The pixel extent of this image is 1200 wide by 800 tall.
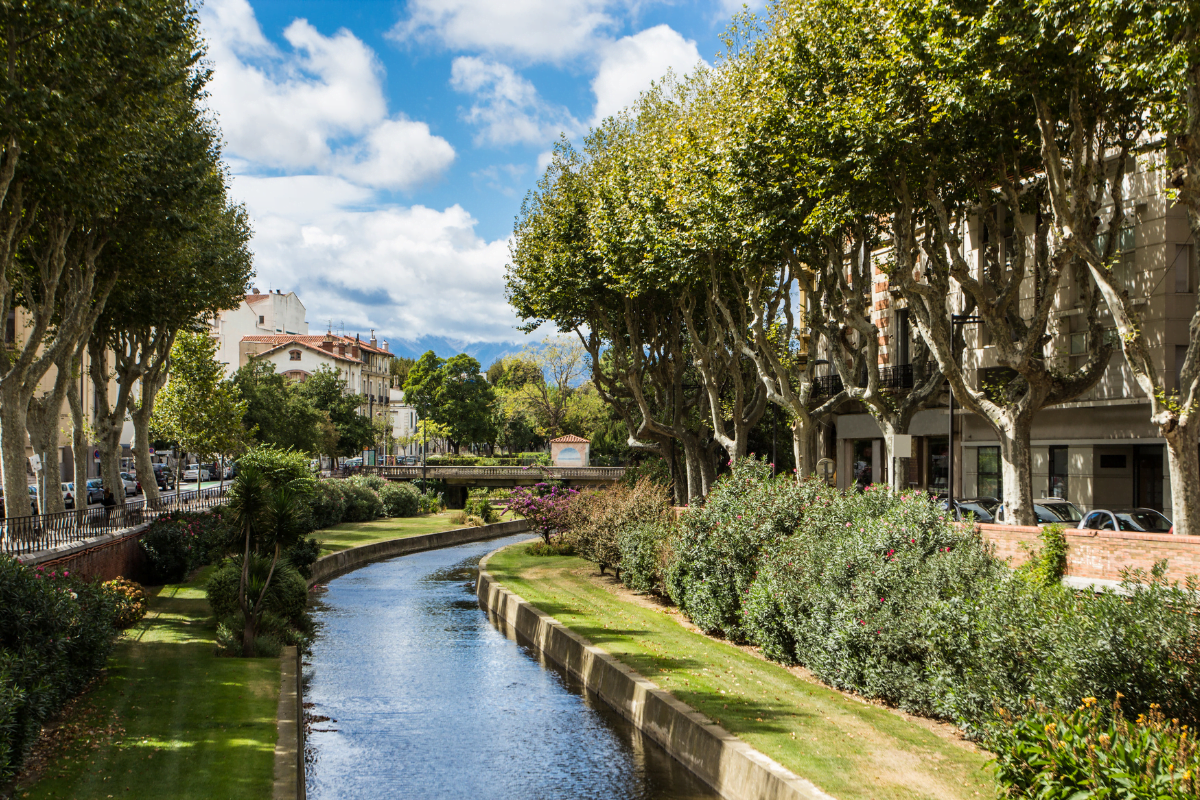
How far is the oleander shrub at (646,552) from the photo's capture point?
24.0m

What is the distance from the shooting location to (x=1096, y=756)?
7.69 metres

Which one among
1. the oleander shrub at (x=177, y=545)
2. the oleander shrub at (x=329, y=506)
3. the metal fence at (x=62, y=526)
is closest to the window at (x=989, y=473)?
the oleander shrub at (x=177, y=545)

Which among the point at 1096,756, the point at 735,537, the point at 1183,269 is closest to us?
the point at 1096,756

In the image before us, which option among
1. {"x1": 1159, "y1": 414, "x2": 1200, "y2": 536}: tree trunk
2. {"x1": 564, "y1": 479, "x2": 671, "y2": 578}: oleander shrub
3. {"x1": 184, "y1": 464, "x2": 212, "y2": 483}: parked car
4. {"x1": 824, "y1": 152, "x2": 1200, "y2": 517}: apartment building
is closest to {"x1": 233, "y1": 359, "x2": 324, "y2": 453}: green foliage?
{"x1": 184, "y1": 464, "x2": 212, "y2": 483}: parked car

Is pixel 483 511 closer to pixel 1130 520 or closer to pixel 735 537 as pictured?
pixel 735 537

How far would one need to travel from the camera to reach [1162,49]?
557 inches

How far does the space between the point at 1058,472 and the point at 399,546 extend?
2685cm

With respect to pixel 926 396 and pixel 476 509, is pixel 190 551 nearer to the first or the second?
pixel 926 396

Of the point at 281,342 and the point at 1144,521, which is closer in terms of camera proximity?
the point at 1144,521

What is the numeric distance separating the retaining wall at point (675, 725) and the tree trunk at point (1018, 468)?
372 inches

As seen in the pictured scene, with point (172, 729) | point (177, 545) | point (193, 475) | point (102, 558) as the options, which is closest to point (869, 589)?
point (172, 729)

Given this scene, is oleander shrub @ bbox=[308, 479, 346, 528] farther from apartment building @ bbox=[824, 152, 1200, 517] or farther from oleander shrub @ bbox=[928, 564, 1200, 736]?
oleander shrub @ bbox=[928, 564, 1200, 736]

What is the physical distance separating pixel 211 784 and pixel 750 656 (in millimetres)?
10209

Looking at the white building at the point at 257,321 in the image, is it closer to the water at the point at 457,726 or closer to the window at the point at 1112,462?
the water at the point at 457,726
